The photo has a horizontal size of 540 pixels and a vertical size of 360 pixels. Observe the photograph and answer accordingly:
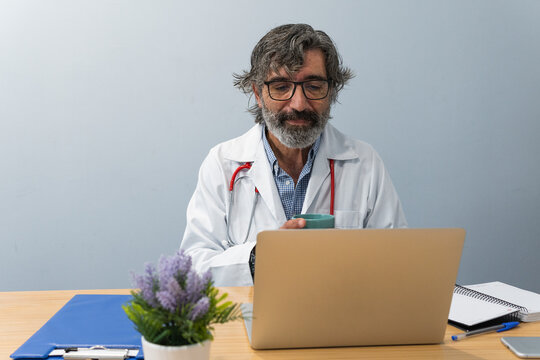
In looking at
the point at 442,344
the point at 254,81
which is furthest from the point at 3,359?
the point at 254,81

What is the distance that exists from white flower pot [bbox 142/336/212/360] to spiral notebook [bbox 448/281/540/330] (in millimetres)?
623

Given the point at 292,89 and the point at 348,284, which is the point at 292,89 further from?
the point at 348,284

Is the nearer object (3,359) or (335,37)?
(3,359)

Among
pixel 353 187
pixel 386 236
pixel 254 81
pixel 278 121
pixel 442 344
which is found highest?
pixel 254 81

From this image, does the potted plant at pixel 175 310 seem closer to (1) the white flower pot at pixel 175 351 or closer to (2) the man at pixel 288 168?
(1) the white flower pot at pixel 175 351

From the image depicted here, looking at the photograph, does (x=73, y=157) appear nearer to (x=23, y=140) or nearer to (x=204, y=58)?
(x=23, y=140)

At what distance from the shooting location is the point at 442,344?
39.8 inches

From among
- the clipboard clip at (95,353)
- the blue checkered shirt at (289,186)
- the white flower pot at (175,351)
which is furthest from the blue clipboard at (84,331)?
the blue checkered shirt at (289,186)

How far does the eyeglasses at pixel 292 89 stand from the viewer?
72.2 inches

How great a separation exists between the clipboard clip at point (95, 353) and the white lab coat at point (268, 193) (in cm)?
76

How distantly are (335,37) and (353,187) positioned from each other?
0.94 m

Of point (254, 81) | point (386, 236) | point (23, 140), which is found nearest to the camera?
point (386, 236)

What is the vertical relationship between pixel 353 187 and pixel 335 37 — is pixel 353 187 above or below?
below

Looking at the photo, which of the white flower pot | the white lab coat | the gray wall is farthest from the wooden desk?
the gray wall
